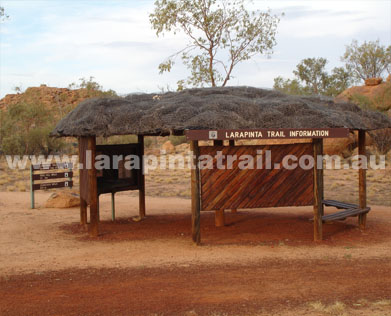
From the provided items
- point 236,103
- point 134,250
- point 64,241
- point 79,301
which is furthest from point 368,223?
point 79,301

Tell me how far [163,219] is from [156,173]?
46.4ft

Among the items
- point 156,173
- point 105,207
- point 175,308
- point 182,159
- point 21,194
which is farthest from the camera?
point 182,159

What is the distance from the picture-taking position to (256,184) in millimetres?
9430

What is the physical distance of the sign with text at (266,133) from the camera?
8500mm

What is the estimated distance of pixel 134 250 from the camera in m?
9.02

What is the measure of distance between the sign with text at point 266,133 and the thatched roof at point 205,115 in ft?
0.97

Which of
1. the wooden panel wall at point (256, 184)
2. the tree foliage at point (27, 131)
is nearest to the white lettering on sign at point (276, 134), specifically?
the wooden panel wall at point (256, 184)

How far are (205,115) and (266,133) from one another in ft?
3.97

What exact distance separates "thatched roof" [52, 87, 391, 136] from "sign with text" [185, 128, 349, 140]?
0.30 meters

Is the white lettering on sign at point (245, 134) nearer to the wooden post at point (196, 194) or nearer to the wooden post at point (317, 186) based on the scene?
the wooden post at point (196, 194)

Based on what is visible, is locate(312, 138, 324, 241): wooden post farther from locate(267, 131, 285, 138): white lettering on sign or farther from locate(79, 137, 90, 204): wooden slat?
locate(79, 137, 90, 204): wooden slat

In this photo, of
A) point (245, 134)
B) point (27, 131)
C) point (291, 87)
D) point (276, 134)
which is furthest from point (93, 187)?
point (291, 87)

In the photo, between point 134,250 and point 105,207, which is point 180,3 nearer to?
point 105,207

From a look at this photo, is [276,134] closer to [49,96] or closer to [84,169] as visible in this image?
[84,169]
